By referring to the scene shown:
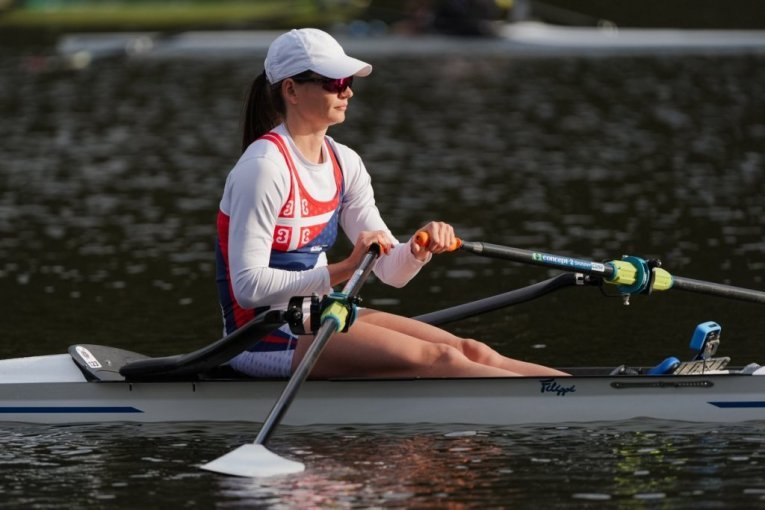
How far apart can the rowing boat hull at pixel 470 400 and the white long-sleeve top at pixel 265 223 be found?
58 cm

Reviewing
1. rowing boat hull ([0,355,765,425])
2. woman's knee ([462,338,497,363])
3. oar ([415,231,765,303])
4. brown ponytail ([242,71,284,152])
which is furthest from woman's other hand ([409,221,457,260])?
brown ponytail ([242,71,284,152])

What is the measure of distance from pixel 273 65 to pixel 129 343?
4032 mm

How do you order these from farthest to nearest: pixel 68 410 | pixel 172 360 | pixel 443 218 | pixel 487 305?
1. pixel 443 218
2. pixel 487 305
3. pixel 68 410
4. pixel 172 360

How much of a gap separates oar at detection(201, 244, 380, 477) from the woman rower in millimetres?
216

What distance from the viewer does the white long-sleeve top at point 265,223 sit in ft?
25.1

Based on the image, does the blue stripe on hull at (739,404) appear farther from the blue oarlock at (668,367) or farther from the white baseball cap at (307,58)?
the white baseball cap at (307,58)

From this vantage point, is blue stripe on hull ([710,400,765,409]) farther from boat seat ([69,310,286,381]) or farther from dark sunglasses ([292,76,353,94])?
dark sunglasses ([292,76,353,94])

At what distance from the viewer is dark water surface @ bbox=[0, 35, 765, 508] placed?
7625 millimetres

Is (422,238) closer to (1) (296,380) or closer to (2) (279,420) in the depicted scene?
(1) (296,380)

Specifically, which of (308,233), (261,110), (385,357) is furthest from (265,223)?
(385,357)

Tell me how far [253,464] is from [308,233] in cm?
119

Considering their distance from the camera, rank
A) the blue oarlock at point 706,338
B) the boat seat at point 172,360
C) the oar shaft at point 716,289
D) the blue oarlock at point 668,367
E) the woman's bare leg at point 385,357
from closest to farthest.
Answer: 1. the boat seat at point 172,360
2. the woman's bare leg at point 385,357
3. the blue oarlock at point 668,367
4. the blue oarlock at point 706,338
5. the oar shaft at point 716,289

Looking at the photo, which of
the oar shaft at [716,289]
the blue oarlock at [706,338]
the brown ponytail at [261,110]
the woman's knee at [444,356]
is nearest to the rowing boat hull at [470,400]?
the woman's knee at [444,356]

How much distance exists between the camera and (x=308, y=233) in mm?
7945
